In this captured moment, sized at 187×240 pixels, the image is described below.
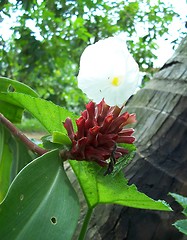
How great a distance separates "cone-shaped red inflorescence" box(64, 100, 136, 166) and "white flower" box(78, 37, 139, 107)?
0.11 ft

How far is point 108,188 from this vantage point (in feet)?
2.50

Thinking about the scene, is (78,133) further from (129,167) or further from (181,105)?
(181,105)

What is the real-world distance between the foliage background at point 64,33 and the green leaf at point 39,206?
1835 mm

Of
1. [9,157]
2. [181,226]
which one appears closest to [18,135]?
[9,157]

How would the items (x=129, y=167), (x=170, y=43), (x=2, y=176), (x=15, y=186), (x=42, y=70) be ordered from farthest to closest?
(x=42, y=70) → (x=170, y=43) → (x=129, y=167) → (x=2, y=176) → (x=15, y=186)

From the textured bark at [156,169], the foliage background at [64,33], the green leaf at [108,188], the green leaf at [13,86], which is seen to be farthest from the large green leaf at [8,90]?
the foliage background at [64,33]

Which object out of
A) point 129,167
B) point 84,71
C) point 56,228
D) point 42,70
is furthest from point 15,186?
point 42,70

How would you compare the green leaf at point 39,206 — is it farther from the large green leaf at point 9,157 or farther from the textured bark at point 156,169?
the textured bark at point 156,169

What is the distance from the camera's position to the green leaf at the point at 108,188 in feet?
2.47

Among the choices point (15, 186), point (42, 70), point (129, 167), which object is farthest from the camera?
point (42, 70)

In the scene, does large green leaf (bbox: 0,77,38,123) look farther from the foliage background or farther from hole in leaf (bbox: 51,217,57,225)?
the foliage background

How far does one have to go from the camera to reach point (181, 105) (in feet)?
3.81

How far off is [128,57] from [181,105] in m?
0.49

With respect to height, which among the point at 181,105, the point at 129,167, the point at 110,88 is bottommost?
the point at 129,167
